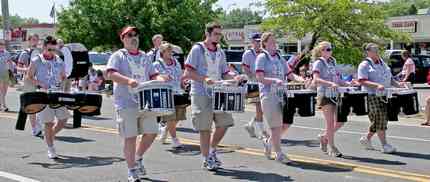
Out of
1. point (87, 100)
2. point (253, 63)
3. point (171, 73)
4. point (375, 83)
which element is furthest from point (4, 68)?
point (375, 83)

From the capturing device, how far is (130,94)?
26.3 ft

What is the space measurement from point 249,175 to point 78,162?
259cm

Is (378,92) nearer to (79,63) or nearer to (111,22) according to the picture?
(79,63)

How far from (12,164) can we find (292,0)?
14.8m

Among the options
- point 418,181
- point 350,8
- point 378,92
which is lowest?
point 418,181

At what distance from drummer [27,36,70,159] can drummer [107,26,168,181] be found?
241 centimetres

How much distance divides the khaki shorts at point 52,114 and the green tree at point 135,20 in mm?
20245

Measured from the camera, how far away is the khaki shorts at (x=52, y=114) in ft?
33.1

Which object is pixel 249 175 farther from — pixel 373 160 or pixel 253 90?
pixel 253 90

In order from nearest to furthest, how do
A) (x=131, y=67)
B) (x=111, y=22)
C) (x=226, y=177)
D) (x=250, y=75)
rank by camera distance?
(x=131, y=67), (x=226, y=177), (x=250, y=75), (x=111, y=22)

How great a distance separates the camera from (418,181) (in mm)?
8414

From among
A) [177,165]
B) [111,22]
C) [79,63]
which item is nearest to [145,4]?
[111,22]

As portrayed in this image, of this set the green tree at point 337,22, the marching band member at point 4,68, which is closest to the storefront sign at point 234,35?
the green tree at point 337,22

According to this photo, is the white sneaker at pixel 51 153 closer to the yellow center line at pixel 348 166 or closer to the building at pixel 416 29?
the yellow center line at pixel 348 166
